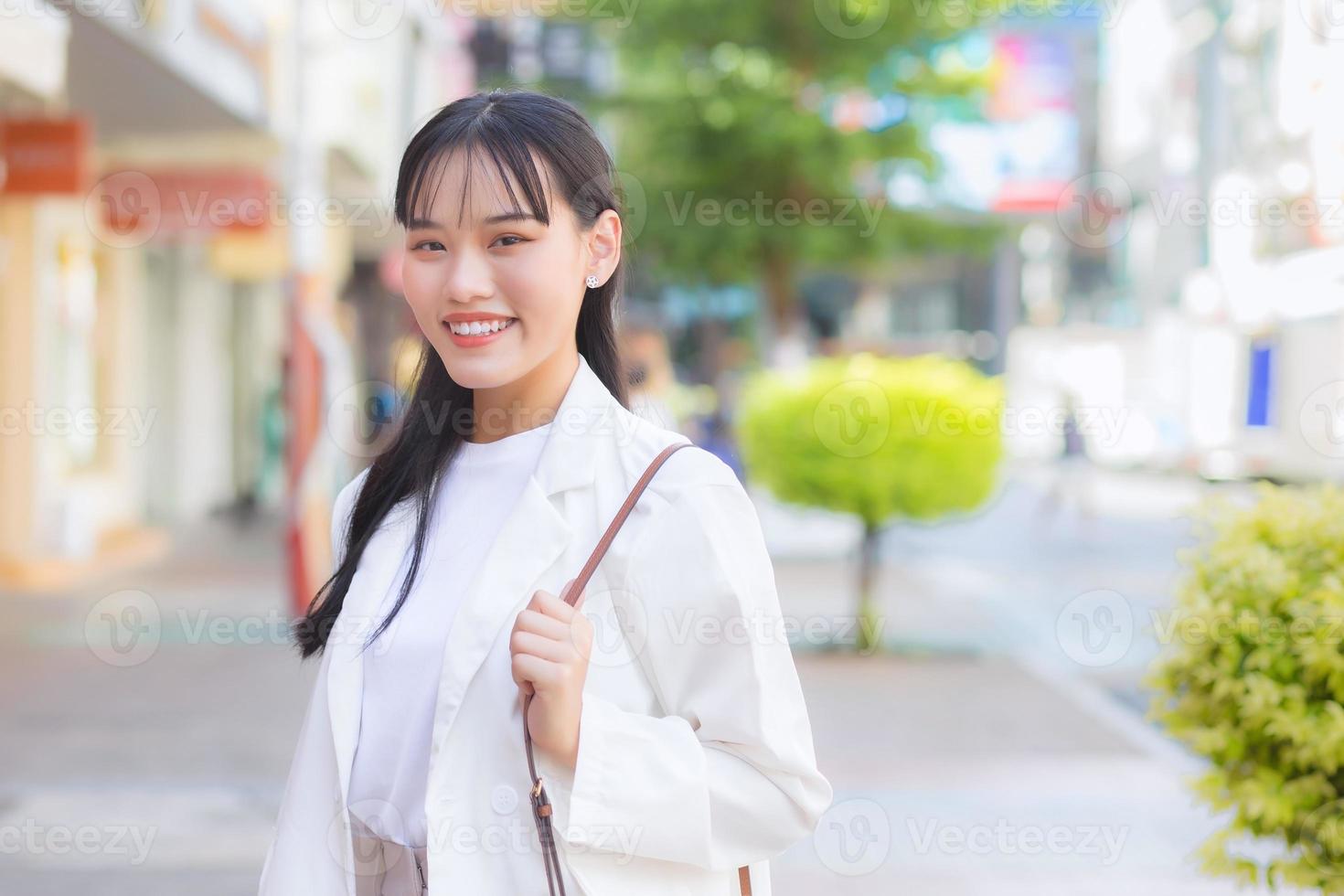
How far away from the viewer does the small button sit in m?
1.59

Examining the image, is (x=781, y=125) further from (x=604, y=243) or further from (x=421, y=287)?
(x=421, y=287)

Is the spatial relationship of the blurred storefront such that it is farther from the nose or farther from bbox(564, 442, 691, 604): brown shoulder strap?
bbox(564, 442, 691, 604): brown shoulder strap

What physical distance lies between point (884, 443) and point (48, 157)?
6.15 m

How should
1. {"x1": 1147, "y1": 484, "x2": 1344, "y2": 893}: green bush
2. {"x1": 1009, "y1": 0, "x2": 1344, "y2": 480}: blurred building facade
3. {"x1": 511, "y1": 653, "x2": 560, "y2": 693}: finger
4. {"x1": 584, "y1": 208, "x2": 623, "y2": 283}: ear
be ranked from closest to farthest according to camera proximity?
{"x1": 511, "y1": 653, "x2": 560, "y2": 693}: finger
{"x1": 584, "y1": 208, "x2": 623, "y2": 283}: ear
{"x1": 1147, "y1": 484, "x2": 1344, "y2": 893}: green bush
{"x1": 1009, "y1": 0, "x2": 1344, "y2": 480}: blurred building facade

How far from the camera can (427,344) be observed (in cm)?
206

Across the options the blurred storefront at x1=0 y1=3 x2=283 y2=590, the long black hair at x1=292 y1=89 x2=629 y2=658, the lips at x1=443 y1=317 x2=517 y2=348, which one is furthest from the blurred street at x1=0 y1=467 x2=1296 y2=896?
the lips at x1=443 y1=317 x2=517 y2=348

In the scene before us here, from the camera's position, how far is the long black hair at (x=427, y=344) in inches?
66.5

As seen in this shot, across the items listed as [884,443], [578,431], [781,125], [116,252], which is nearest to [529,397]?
[578,431]

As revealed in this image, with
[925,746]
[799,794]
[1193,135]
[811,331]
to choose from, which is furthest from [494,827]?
[811,331]

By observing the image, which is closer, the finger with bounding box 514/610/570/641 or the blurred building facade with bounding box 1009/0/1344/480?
the finger with bounding box 514/610/570/641

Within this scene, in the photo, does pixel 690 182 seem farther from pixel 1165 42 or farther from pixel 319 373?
pixel 1165 42

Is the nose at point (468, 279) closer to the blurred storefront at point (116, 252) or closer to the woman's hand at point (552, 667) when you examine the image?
the woman's hand at point (552, 667)

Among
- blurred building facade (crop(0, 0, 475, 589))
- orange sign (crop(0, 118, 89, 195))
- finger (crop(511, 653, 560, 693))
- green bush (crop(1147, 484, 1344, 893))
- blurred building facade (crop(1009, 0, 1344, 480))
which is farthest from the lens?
blurred building facade (crop(1009, 0, 1344, 480))

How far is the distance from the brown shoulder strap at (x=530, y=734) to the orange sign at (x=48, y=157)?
9549mm
